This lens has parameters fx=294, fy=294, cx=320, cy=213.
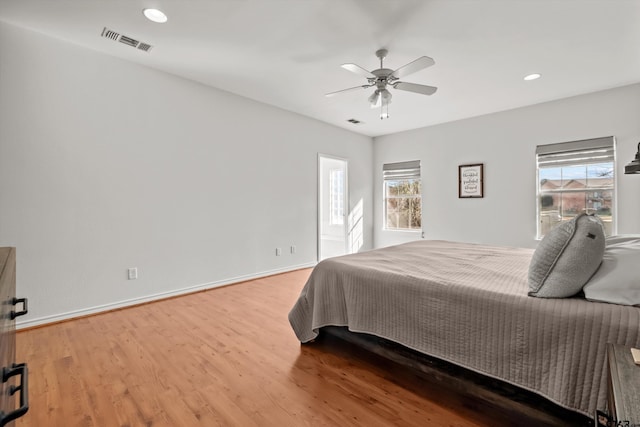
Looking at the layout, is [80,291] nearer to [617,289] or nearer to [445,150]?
[617,289]

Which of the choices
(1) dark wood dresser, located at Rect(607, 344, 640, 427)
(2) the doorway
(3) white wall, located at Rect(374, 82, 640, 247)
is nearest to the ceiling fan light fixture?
(1) dark wood dresser, located at Rect(607, 344, 640, 427)

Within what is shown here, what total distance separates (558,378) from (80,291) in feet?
12.5

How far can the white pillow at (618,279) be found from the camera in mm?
1267

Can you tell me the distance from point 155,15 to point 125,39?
60 centimetres

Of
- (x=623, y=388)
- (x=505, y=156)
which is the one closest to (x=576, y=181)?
(x=505, y=156)

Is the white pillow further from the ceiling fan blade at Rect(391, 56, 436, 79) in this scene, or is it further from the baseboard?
the baseboard

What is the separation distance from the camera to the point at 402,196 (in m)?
6.09

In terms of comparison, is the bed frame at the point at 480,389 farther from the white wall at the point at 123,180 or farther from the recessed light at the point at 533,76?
the recessed light at the point at 533,76

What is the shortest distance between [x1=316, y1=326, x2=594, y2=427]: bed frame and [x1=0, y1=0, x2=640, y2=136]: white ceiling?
255 cm

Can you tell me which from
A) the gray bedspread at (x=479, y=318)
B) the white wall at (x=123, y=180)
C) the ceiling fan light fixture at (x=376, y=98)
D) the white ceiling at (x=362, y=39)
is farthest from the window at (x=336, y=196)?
the gray bedspread at (x=479, y=318)

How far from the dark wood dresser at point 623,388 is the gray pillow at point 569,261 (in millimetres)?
590

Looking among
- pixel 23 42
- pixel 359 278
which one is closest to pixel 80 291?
pixel 23 42

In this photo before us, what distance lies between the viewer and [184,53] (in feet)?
9.97

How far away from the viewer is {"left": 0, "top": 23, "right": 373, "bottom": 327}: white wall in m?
2.66
